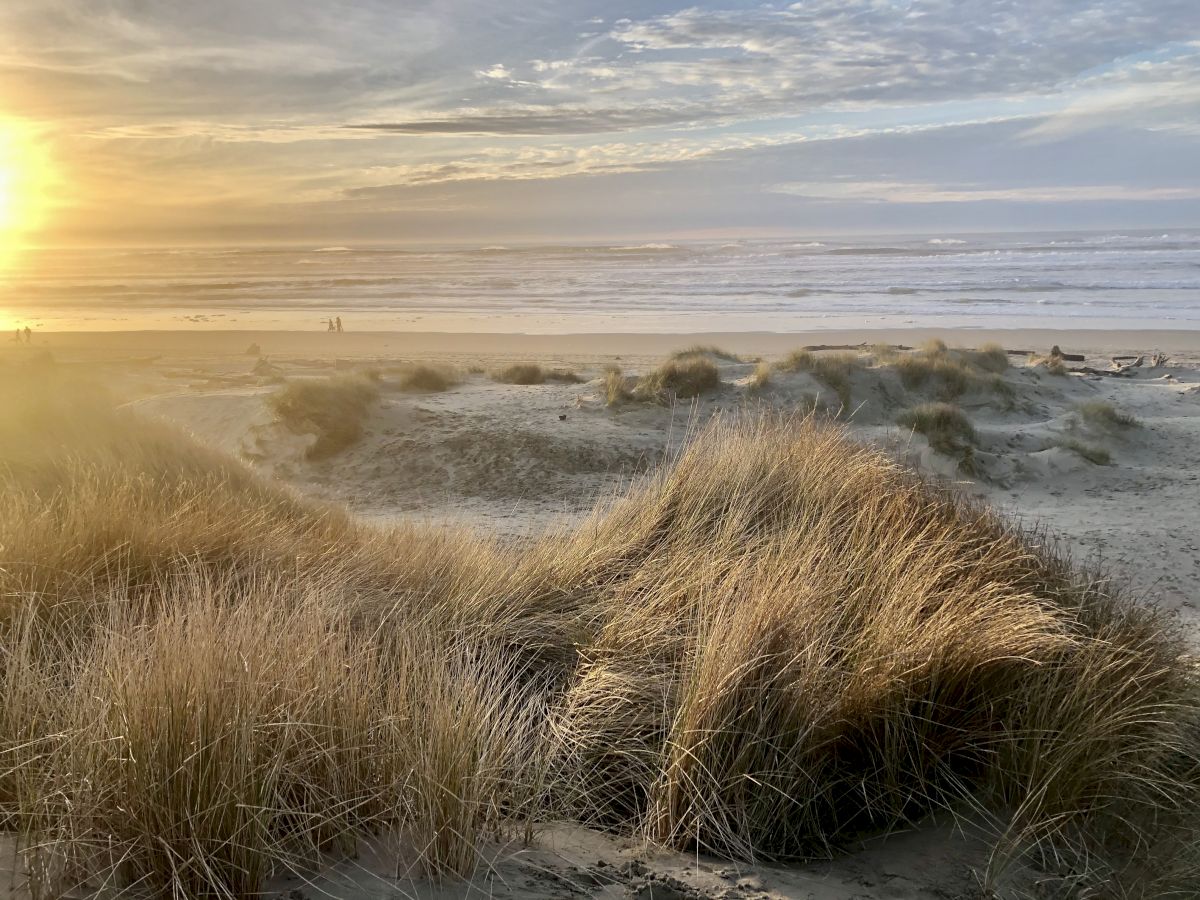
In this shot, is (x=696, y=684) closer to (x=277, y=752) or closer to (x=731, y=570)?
(x=731, y=570)

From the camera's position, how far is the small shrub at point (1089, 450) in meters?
14.6

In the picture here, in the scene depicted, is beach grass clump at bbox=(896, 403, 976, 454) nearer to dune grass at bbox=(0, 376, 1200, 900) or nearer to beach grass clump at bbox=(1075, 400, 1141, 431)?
beach grass clump at bbox=(1075, 400, 1141, 431)

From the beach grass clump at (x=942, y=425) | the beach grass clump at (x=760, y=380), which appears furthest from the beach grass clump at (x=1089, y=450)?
the beach grass clump at (x=760, y=380)

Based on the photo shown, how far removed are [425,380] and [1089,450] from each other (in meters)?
12.3

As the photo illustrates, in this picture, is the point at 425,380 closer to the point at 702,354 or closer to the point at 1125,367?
the point at 702,354

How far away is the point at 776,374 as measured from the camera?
1811cm

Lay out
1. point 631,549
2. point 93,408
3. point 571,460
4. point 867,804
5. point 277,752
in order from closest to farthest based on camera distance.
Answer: point 277,752, point 867,804, point 631,549, point 93,408, point 571,460

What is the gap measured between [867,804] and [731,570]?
56.1 inches

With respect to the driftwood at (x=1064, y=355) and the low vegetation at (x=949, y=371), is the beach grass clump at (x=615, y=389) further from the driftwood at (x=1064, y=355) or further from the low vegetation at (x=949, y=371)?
the driftwood at (x=1064, y=355)

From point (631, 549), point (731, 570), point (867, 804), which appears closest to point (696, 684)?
point (867, 804)

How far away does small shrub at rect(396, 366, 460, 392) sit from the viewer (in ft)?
60.7

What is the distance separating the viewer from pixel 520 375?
2048cm

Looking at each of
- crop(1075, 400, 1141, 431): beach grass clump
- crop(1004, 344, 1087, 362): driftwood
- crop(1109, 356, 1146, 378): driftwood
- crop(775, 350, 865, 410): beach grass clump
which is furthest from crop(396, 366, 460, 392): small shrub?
crop(1109, 356, 1146, 378): driftwood

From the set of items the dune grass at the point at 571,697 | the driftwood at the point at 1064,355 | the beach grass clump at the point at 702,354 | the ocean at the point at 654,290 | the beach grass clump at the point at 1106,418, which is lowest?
the beach grass clump at the point at 1106,418
